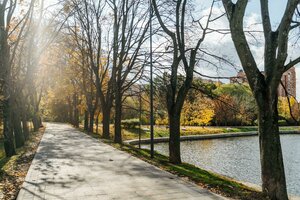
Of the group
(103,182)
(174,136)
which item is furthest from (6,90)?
(103,182)

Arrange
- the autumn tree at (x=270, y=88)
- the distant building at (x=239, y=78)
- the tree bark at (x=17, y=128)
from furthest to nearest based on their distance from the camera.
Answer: the tree bark at (x=17, y=128), the distant building at (x=239, y=78), the autumn tree at (x=270, y=88)

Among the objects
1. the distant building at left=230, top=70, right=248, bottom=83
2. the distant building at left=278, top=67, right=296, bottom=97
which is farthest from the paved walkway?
the distant building at left=230, top=70, right=248, bottom=83

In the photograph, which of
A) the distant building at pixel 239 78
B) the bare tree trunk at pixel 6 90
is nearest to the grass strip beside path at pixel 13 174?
the bare tree trunk at pixel 6 90

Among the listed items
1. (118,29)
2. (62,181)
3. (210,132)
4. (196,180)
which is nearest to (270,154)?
(196,180)

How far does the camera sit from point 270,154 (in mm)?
7758

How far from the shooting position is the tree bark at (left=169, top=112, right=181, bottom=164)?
13363 mm

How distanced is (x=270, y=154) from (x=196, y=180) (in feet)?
9.08

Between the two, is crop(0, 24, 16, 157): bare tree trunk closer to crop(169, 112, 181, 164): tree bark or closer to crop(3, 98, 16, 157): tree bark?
crop(3, 98, 16, 157): tree bark

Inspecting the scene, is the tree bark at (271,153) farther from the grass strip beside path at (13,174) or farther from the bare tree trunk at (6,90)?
the bare tree trunk at (6,90)

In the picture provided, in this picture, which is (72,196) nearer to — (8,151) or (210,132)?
(8,151)

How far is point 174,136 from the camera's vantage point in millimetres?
13555

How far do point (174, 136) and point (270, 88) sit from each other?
626 cm

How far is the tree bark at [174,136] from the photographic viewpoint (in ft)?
43.8

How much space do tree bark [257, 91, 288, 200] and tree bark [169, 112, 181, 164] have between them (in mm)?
5676
